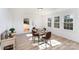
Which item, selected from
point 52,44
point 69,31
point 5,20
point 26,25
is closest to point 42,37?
point 52,44

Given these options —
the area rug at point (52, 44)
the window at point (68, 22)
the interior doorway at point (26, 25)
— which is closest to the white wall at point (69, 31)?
the window at point (68, 22)

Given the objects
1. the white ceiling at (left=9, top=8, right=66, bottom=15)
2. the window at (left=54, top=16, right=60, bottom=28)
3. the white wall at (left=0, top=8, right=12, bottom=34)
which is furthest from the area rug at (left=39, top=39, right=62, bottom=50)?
the white wall at (left=0, top=8, right=12, bottom=34)

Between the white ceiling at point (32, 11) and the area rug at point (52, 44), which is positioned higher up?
the white ceiling at point (32, 11)

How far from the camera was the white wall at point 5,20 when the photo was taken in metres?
1.65

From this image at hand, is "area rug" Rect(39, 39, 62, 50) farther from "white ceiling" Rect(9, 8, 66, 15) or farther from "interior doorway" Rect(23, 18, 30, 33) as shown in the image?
"white ceiling" Rect(9, 8, 66, 15)

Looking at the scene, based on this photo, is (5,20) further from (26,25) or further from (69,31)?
(69,31)

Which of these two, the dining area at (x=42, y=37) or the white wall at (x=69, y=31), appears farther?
the dining area at (x=42, y=37)

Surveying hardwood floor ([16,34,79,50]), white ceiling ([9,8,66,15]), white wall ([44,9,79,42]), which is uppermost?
white ceiling ([9,8,66,15])

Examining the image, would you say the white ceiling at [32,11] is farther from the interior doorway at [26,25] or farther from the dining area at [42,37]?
the dining area at [42,37]

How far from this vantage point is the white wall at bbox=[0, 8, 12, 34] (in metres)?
1.65

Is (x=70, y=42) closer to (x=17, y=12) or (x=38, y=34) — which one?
(x=38, y=34)

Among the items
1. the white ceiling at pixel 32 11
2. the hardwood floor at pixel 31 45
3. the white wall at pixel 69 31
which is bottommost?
the hardwood floor at pixel 31 45

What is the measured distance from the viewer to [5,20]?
5.44 ft
